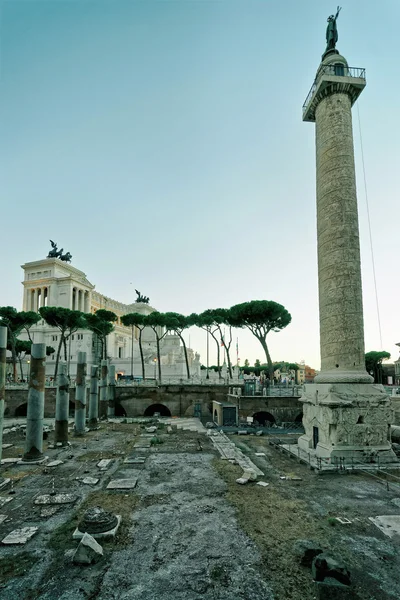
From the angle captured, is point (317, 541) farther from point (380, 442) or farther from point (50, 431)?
point (50, 431)

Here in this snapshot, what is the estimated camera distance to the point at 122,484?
44.4ft

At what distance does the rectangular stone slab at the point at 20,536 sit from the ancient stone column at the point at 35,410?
8.43 m

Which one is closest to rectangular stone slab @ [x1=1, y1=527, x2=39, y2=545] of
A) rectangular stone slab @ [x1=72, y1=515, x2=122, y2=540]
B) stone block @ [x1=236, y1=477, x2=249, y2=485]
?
rectangular stone slab @ [x1=72, y1=515, x2=122, y2=540]

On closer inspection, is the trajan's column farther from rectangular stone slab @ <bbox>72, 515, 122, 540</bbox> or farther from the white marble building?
the white marble building

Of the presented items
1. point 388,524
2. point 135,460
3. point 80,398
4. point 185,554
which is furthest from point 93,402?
point 388,524

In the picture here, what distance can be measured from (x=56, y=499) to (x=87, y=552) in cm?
468

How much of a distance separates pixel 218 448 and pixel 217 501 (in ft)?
28.2

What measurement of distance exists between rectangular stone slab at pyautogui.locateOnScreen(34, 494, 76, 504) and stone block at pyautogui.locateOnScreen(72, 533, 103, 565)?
13.4ft

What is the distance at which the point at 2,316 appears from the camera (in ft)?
171

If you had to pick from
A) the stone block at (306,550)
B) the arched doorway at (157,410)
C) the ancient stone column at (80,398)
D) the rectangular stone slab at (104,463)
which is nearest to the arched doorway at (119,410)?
the arched doorway at (157,410)

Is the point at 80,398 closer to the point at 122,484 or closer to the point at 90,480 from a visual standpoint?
the point at 90,480

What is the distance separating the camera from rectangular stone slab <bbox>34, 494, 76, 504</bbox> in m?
11.8

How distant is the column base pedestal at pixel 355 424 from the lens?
17078mm

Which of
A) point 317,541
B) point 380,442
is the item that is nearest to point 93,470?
point 317,541
